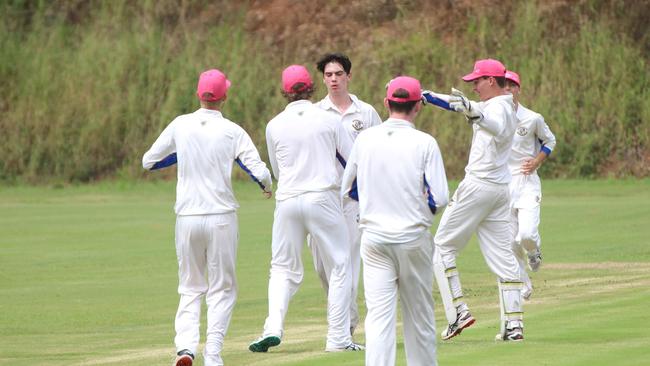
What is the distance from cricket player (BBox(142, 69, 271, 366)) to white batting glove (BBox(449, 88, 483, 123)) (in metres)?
1.54

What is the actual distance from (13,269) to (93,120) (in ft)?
70.9

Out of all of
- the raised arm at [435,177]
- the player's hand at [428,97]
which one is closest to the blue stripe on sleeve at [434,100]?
the player's hand at [428,97]

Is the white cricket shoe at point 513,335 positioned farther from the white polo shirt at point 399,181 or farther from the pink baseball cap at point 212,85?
the pink baseball cap at point 212,85

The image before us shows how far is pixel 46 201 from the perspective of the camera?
3534 cm

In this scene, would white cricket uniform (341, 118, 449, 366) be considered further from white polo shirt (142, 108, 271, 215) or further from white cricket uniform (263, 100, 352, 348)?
white cricket uniform (263, 100, 352, 348)

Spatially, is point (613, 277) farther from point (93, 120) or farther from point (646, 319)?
point (93, 120)

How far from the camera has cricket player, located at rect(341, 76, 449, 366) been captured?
9.83 metres

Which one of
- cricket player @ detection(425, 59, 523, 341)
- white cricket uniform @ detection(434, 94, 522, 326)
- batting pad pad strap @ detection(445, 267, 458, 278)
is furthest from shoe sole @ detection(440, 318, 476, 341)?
batting pad pad strap @ detection(445, 267, 458, 278)

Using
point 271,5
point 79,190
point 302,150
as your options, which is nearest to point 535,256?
point 302,150

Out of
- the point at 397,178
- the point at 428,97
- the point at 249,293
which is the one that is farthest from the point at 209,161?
the point at 249,293

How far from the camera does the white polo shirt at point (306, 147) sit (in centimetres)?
1230

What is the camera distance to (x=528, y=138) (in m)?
16.1

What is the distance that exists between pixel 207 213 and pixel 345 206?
1.81 metres

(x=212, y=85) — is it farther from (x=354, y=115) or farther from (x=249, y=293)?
(x=249, y=293)
